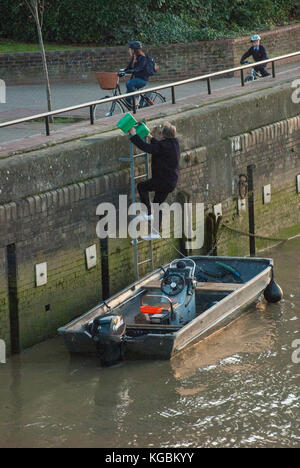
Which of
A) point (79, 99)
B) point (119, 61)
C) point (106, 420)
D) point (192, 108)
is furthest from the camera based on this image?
point (119, 61)

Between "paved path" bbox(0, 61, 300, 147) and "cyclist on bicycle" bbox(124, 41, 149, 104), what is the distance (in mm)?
1063

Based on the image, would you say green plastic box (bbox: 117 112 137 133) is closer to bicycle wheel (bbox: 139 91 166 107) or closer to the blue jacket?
bicycle wheel (bbox: 139 91 166 107)

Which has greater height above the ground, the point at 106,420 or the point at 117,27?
the point at 117,27

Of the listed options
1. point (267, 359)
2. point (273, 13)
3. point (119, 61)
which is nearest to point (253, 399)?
point (267, 359)

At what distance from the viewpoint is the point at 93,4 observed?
26781 mm

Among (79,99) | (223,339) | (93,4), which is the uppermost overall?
(93,4)

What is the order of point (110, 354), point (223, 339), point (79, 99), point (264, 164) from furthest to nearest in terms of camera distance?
point (79, 99) < point (264, 164) < point (223, 339) < point (110, 354)

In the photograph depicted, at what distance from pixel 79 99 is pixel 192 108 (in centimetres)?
431

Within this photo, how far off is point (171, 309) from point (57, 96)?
30.3ft

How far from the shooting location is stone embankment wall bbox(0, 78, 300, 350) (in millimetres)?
14383

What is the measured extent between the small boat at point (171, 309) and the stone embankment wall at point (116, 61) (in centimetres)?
953

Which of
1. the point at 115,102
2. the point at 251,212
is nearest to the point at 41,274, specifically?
the point at 115,102

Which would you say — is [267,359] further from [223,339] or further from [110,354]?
[110,354]

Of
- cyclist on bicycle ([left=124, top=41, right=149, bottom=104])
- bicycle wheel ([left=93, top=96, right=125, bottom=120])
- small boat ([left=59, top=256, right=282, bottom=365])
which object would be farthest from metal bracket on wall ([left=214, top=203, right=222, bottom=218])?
cyclist on bicycle ([left=124, top=41, right=149, bottom=104])
